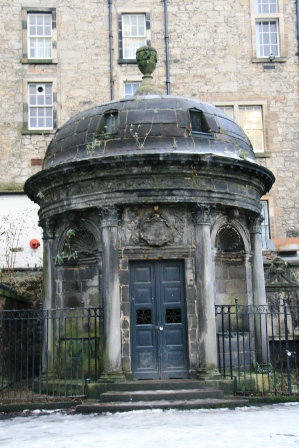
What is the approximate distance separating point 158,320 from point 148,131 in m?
3.89

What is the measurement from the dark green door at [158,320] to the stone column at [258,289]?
6.54ft

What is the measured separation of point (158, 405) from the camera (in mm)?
11086

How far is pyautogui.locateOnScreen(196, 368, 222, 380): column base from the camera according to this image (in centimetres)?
1219

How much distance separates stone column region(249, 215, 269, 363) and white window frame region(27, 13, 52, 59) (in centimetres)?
1527

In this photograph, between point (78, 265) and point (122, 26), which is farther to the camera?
point (122, 26)

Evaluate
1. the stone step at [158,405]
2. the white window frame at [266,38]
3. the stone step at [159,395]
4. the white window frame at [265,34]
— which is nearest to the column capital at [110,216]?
the stone step at [159,395]

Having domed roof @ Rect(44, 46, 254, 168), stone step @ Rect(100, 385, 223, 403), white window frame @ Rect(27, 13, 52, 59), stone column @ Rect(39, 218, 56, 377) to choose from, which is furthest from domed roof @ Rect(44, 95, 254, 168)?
Answer: white window frame @ Rect(27, 13, 52, 59)

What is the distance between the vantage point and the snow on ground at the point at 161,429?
28.2 ft

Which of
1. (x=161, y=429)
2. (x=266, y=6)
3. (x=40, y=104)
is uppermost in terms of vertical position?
(x=266, y=6)

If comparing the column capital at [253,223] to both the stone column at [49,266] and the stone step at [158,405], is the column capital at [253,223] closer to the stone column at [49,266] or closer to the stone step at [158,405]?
the stone step at [158,405]

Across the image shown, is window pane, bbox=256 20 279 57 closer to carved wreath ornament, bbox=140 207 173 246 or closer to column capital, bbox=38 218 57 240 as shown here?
column capital, bbox=38 218 57 240

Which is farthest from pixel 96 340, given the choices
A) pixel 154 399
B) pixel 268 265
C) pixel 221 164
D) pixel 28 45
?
pixel 28 45

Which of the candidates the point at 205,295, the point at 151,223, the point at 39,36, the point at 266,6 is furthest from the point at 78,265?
the point at 266,6

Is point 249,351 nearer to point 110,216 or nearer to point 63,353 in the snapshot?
point 63,353
